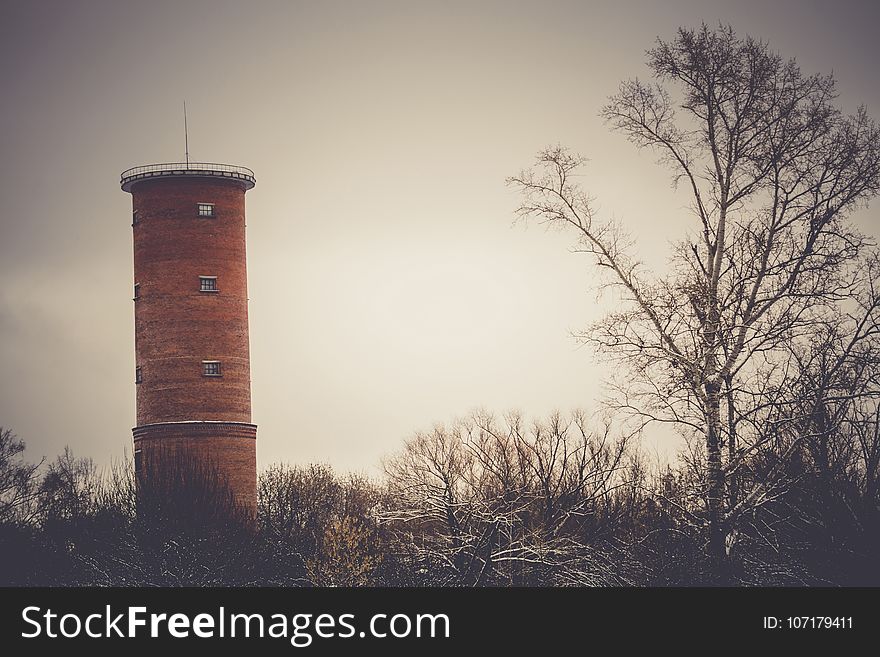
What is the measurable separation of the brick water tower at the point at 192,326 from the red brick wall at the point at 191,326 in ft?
0.12

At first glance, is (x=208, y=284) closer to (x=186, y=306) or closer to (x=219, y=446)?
(x=186, y=306)

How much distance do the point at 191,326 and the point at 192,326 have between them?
0.04m

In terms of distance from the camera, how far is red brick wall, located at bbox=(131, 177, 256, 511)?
55.8m

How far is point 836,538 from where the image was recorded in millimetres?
27125

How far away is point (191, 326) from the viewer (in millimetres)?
56125

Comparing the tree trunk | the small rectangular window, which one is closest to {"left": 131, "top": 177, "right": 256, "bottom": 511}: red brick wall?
the small rectangular window

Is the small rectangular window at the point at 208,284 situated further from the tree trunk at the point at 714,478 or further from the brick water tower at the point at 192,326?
the tree trunk at the point at 714,478

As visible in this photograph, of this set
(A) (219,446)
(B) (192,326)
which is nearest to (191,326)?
(B) (192,326)

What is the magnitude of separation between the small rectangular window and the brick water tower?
1.5 inches
